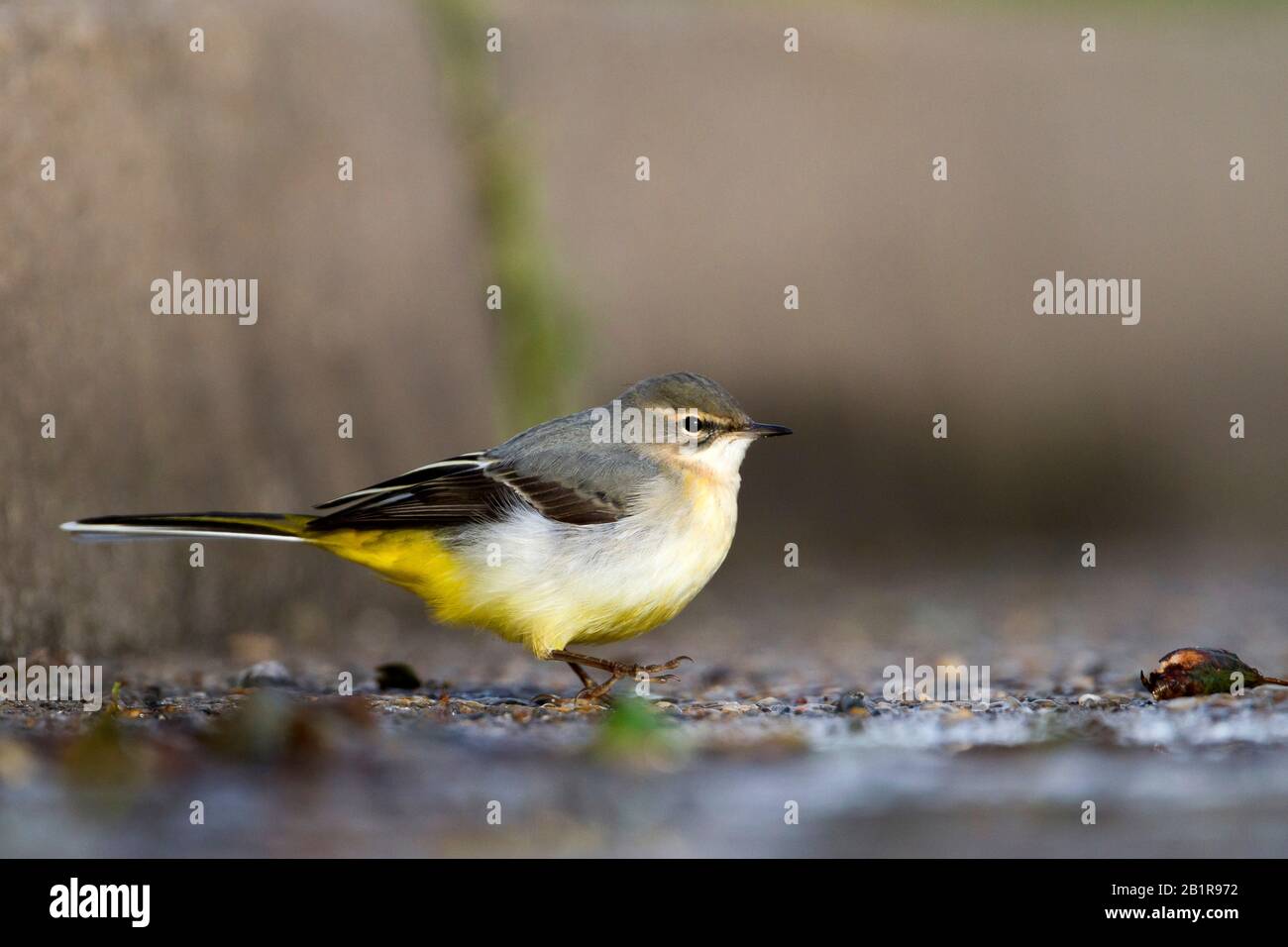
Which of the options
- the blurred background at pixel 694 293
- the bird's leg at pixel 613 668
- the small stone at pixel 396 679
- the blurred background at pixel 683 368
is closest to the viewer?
the blurred background at pixel 683 368

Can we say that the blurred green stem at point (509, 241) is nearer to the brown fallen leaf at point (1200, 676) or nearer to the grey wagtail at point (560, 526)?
the grey wagtail at point (560, 526)

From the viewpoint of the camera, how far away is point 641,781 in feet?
15.2

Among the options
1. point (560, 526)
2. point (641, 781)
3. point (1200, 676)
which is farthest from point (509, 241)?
point (641, 781)

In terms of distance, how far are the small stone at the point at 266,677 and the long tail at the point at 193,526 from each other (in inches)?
30.6

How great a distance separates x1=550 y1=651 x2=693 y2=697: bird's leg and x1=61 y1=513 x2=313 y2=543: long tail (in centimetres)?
130

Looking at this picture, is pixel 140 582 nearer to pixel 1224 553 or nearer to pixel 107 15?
Answer: pixel 107 15

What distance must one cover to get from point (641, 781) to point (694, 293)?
7.72 m

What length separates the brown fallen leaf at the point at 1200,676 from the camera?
582 cm

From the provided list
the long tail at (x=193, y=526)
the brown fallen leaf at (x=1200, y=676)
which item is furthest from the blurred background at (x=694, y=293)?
the brown fallen leaf at (x=1200, y=676)

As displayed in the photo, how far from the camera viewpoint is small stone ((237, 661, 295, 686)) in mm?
6684

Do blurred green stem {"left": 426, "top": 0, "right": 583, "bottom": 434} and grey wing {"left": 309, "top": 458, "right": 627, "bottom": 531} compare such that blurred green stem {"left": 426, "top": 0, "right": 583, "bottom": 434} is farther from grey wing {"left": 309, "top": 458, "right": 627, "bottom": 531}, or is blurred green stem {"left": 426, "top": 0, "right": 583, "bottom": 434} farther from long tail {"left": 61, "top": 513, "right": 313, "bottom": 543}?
long tail {"left": 61, "top": 513, "right": 313, "bottom": 543}

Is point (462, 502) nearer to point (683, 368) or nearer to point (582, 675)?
point (582, 675)

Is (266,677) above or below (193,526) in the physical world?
below
